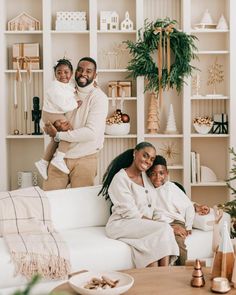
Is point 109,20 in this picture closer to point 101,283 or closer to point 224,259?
point 224,259

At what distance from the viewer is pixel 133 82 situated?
633 centimetres

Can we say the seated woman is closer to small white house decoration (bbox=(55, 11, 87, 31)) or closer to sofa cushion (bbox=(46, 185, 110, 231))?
sofa cushion (bbox=(46, 185, 110, 231))

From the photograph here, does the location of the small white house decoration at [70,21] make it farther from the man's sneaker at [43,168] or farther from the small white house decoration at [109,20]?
the man's sneaker at [43,168]

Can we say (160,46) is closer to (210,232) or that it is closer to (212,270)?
(210,232)

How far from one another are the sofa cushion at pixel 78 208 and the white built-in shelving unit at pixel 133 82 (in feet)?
5.62

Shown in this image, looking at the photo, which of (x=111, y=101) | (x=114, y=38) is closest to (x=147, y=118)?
(x=111, y=101)

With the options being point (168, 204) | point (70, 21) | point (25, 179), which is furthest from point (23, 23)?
point (168, 204)

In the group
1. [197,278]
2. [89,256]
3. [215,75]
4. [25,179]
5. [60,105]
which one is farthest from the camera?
[215,75]

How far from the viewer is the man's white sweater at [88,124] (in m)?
4.80

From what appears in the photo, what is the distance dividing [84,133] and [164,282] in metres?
1.79

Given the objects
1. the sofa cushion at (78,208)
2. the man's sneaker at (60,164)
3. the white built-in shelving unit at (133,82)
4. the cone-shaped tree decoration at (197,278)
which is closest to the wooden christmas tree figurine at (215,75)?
the white built-in shelving unit at (133,82)

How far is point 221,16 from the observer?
248 inches

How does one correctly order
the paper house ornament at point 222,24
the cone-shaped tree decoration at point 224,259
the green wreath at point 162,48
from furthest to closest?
1. the paper house ornament at point 222,24
2. the green wreath at point 162,48
3. the cone-shaped tree decoration at point 224,259

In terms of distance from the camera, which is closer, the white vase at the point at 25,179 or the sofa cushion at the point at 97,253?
the sofa cushion at the point at 97,253
